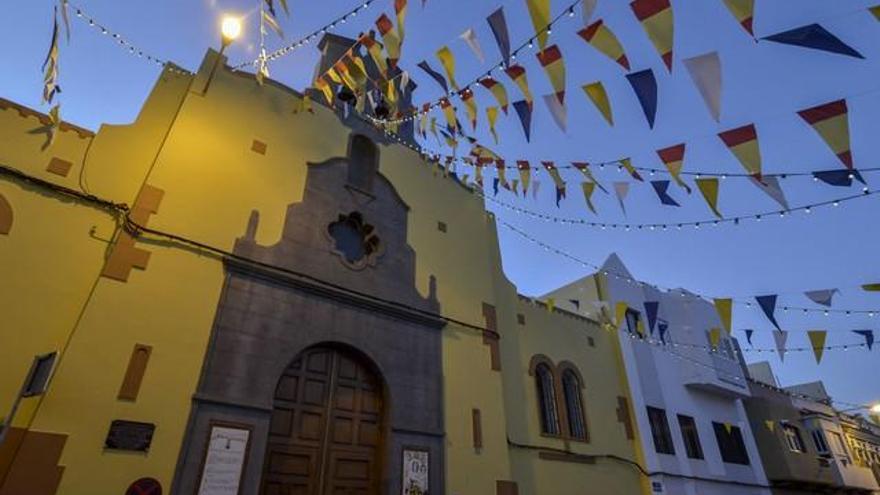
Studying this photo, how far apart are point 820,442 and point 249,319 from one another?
27.9 meters

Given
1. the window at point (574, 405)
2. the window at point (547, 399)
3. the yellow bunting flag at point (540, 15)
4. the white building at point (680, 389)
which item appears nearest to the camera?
the yellow bunting flag at point (540, 15)

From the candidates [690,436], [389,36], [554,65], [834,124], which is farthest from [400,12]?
[690,436]

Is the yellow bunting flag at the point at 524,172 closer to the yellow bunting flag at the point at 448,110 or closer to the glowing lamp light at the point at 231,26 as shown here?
the yellow bunting flag at the point at 448,110

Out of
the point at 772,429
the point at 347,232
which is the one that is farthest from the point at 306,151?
the point at 772,429

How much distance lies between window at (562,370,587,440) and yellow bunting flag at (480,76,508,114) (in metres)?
9.80

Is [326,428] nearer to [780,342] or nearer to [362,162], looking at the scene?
[362,162]

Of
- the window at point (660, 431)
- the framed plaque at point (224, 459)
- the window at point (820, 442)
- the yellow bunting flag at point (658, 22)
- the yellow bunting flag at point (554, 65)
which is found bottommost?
the framed plaque at point (224, 459)

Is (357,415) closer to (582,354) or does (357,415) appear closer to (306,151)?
(306,151)

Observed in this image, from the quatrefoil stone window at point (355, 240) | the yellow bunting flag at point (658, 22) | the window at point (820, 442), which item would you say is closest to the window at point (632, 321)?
the quatrefoil stone window at point (355, 240)

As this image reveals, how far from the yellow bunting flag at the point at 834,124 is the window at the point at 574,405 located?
1028 cm

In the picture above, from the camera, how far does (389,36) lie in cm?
835

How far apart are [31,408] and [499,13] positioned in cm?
877

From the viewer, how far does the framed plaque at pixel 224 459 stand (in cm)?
753

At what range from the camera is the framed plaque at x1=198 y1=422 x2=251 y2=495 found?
7527mm
